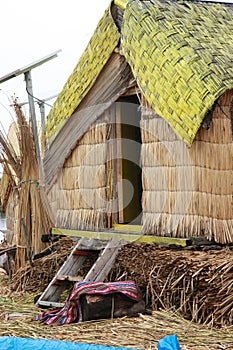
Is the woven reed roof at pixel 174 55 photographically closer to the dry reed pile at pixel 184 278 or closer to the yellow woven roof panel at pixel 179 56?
the yellow woven roof panel at pixel 179 56

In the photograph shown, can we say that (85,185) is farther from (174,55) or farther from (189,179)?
(174,55)

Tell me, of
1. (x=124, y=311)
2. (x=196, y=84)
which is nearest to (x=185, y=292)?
(x=124, y=311)

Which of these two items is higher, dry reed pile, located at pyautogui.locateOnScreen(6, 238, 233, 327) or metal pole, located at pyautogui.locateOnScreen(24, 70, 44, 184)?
metal pole, located at pyautogui.locateOnScreen(24, 70, 44, 184)

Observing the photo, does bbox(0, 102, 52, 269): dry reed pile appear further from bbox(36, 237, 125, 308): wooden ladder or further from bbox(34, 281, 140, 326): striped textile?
bbox(34, 281, 140, 326): striped textile

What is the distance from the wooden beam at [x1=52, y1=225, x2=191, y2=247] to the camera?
6.96 m

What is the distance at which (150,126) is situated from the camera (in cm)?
739

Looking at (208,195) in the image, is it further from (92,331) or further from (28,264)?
(28,264)

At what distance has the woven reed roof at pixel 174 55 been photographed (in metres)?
6.74

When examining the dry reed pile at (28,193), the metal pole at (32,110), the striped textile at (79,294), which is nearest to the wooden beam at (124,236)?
the dry reed pile at (28,193)

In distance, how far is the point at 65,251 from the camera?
27.4ft

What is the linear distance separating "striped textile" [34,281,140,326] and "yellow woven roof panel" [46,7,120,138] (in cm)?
237

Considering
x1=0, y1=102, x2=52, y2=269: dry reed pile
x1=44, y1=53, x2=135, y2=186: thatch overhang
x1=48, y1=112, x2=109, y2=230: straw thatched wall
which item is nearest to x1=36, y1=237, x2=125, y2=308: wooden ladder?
x1=48, y1=112, x2=109, y2=230: straw thatched wall

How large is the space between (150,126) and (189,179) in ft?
2.47

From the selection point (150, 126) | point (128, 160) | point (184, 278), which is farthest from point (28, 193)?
point (184, 278)
